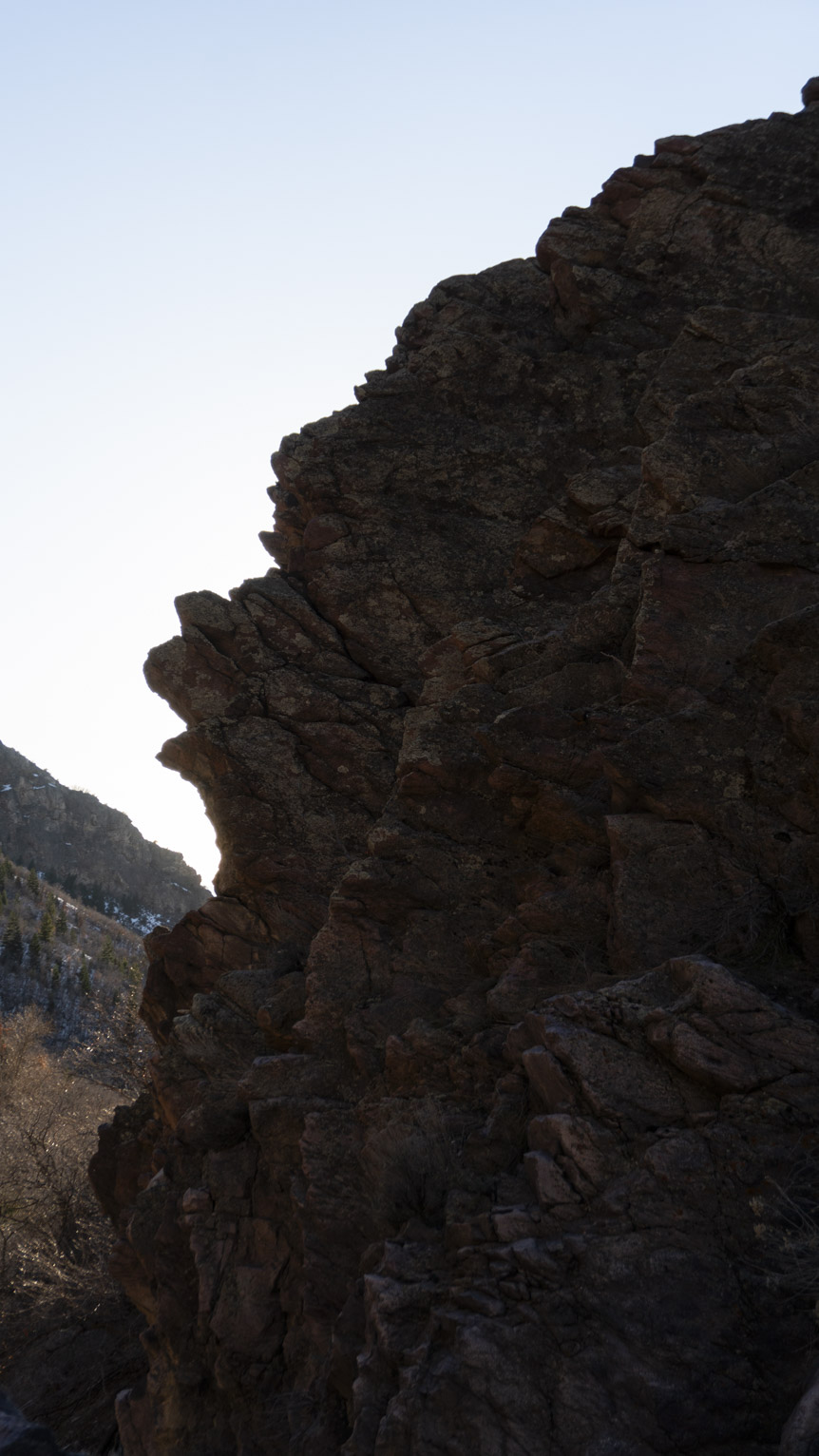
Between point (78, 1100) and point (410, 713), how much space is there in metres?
32.2

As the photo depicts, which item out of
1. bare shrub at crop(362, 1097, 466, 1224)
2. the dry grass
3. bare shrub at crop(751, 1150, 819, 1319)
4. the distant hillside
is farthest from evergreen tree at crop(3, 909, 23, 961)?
bare shrub at crop(751, 1150, 819, 1319)

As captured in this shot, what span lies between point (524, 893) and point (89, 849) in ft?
486

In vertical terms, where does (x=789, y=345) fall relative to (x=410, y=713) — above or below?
above

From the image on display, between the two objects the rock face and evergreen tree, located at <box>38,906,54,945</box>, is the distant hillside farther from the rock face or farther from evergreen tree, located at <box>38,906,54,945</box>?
the rock face

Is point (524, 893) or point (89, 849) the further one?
point (89, 849)

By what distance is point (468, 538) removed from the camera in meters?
12.9

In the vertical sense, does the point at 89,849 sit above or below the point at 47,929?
above

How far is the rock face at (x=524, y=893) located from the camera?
5.97 m

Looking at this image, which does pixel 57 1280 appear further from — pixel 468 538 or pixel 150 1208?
pixel 468 538

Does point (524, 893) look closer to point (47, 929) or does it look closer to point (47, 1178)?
point (47, 1178)

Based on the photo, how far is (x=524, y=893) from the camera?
9.56m

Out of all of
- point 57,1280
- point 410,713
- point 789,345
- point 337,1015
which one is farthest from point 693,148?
point 57,1280

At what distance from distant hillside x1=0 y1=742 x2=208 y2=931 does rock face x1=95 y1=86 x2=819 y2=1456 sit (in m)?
127

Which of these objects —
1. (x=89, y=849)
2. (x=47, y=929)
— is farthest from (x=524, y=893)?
(x=89, y=849)
